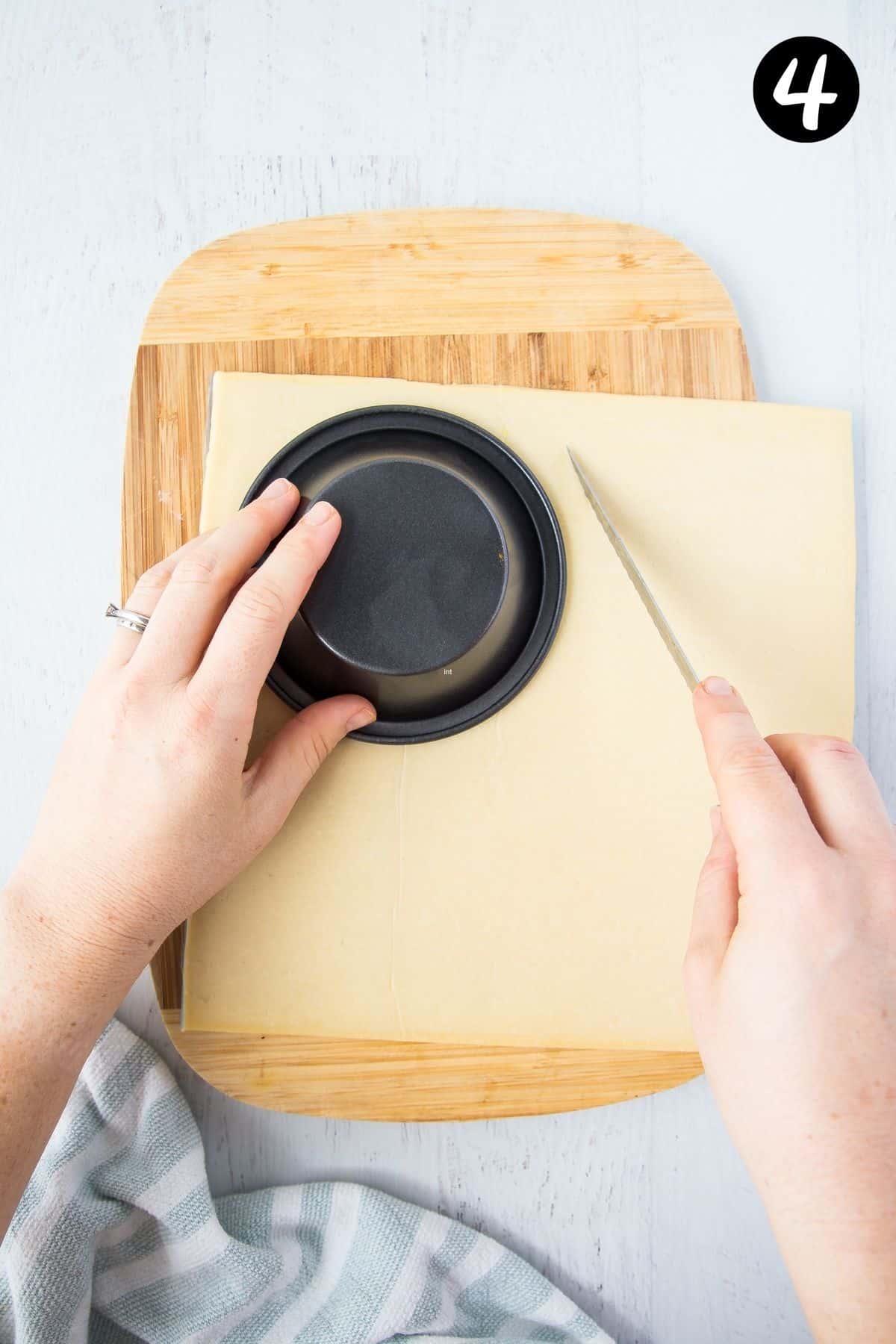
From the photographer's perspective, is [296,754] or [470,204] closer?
[296,754]

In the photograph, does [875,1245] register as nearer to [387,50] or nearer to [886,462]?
[886,462]

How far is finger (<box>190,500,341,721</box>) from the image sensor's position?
683 mm

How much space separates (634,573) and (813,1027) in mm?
391

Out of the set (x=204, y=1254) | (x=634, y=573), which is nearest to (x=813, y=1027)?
(x=634, y=573)

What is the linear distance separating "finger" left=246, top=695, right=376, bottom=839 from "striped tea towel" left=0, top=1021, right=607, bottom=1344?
1.02ft

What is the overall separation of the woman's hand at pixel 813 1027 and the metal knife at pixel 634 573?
19cm

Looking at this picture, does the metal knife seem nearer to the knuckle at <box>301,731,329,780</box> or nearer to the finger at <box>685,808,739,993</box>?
the finger at <box>685,808,739,993</box>

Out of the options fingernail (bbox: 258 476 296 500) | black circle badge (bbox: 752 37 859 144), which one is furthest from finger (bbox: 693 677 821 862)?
black circle badge (bbox: 752 37 859 144)

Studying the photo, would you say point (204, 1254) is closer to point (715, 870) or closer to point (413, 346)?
point (715, 870)

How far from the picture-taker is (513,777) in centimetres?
80

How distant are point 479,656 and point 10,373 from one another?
58 cm

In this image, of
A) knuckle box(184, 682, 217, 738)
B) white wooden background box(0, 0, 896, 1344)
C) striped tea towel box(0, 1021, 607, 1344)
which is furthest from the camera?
white wooden background box(0, 0, 896, 1344)

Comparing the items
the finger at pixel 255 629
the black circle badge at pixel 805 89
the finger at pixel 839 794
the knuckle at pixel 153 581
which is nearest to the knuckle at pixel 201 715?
the finger at pixel 255 629

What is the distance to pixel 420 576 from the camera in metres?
0.76
